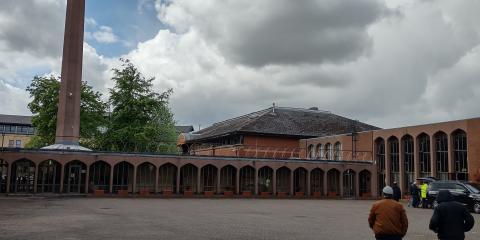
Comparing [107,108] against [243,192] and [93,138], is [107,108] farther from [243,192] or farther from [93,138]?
[243,192]

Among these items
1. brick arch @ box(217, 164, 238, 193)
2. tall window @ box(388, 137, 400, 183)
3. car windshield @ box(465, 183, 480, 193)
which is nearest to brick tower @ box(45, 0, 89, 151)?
brick arch @ box(217, 164, 238, 193)

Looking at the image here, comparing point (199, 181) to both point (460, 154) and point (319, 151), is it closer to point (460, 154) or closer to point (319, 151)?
point (319, 151)

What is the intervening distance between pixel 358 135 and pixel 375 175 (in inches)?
165

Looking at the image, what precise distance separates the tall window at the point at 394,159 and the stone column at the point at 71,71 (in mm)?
25773

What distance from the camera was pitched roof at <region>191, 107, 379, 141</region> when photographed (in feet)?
166

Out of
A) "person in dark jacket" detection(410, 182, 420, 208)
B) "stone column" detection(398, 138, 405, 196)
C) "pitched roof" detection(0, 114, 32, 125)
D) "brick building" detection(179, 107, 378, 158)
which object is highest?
"pitched roof" detection(0, 114, 32, 125)

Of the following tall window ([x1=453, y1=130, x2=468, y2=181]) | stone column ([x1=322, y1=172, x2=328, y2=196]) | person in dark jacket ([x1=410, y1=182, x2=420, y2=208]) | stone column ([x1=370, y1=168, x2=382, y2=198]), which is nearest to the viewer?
Answer: person in dark jacket ([x1=410, y1=182, x2=420, y2=208])

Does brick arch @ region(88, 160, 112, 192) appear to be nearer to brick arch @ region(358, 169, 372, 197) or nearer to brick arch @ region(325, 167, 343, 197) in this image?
brick arch @ region(325, 167, 343, 197)

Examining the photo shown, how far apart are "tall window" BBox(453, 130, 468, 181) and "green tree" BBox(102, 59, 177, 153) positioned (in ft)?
84.5

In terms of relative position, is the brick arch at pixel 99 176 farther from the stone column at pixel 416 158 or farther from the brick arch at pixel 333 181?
the stone column at pixel 416 158

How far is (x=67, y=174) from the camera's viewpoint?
1406 inches

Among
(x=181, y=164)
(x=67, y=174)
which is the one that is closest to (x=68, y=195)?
(x=67, y=174)

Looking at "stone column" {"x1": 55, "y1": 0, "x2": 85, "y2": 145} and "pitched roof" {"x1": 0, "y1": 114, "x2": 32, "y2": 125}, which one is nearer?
"stone column" {"x1": 55, "y1": 0, "x2": 85, "y2": 145}

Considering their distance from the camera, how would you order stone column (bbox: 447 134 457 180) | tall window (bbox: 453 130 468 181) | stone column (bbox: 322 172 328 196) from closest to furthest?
tall window (bbox: 453 130 468 181) < stone column (bbox: 447 134 457 180) < stone column (bbox: 322 172 328 196)
